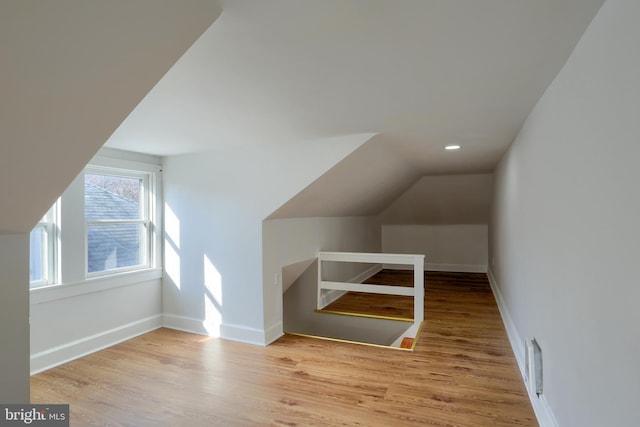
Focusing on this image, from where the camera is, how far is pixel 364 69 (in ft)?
5.67

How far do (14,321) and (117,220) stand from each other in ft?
8.31

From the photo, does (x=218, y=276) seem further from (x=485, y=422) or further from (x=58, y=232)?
(x=485, y=422)

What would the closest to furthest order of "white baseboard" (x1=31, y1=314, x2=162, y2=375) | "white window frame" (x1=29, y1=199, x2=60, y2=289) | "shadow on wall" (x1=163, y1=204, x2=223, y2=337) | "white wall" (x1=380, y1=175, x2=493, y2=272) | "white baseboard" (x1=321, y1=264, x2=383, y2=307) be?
"white baseboard" (x1=31, y1=314, x2=162, y2=375) → "white window frame" (x1=29, y1=199, x2=60, y2=289) → "shadow on wall" (x1=163, y1=204, x2=223, y2=337) → "white baseboard" (x1=321, y1=264, x2=383, y2=307) → "white wall" (x1=380, y1=175, x2=493, y2=272)

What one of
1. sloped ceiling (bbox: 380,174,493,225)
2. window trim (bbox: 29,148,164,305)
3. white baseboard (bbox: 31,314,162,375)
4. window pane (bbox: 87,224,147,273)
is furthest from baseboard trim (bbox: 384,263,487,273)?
window trim (bbox: 29,148,164,305)

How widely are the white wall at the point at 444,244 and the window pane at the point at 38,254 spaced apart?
6487 millimetres

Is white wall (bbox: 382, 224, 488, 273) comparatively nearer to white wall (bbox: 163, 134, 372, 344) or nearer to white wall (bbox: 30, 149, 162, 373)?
white wall (bbox: 163, 134, 372, 344)

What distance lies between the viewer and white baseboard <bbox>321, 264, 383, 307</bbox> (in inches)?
202

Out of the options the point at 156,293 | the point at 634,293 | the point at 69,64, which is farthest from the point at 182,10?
the point at 156,293

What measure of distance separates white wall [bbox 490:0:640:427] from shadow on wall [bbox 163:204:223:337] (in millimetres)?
3134

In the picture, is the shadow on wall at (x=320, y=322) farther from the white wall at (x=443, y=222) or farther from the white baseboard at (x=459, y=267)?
the white baseboard at (x=459, y=267)

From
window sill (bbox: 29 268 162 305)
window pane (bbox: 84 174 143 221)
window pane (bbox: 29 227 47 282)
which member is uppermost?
window pane (bbox: 84 174 143 221)

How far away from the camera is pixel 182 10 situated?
1160 mm

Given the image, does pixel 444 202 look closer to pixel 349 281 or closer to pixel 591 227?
pixel 349 281

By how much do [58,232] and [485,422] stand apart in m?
3.89
